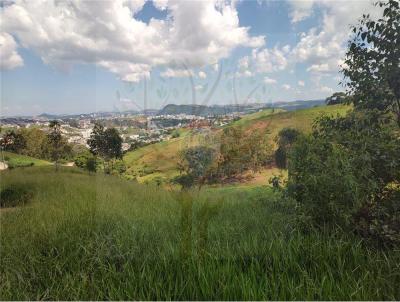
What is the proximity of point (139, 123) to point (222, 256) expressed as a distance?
16.2 feet

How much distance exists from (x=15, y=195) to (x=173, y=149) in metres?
4.71

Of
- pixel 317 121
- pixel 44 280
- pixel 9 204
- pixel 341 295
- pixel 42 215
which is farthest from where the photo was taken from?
pixel 9 204

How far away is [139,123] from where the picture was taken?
25.3 feet

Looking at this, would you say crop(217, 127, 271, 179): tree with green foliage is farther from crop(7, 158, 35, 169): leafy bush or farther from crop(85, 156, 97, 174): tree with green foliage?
crop(7, 158, 35, 169): leafy bush

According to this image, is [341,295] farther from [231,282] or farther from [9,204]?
[9,204]

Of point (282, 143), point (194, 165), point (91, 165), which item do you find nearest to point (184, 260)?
point (194, 165)

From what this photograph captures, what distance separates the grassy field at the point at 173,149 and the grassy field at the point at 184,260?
11.0 feet

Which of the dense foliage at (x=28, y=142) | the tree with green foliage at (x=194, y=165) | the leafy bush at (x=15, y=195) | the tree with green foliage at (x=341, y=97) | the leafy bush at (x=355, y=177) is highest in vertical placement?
the tree with green foliage at (x=341, y=97)

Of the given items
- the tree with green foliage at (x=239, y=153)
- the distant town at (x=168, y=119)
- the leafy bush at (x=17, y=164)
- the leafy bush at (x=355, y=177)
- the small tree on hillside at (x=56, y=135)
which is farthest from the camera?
the leafy bush at (x=17, y=164)

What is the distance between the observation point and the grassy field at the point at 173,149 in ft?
28.5

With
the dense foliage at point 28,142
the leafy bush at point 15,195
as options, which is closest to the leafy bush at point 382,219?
the leafy bush at point 15,195

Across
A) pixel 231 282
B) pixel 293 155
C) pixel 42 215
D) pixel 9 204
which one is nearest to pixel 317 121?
pixel 293 155

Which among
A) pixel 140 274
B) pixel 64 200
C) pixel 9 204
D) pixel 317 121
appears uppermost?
pixel 317 121

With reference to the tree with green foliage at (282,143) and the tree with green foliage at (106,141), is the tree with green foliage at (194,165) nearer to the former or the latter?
the tree with green foliage at (282,143)
